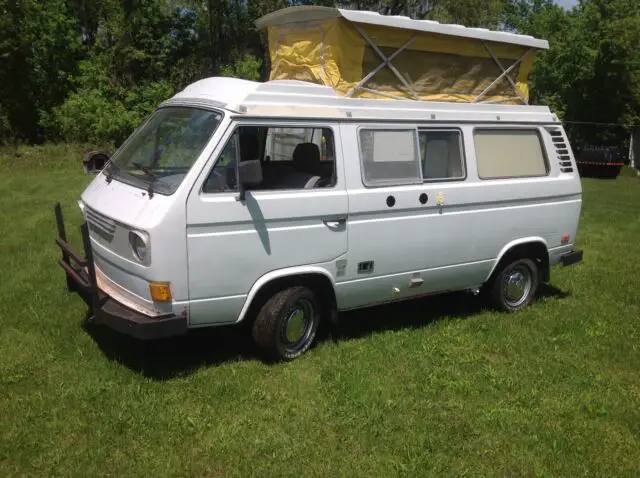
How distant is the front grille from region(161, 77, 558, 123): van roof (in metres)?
1.20

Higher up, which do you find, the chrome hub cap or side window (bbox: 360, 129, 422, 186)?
side window (bbox: 360, 129, 422, 186)

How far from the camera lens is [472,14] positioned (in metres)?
27.5

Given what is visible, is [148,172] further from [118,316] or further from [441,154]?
[441,154]

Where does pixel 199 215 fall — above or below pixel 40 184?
above

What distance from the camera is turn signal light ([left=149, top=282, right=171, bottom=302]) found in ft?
14.5

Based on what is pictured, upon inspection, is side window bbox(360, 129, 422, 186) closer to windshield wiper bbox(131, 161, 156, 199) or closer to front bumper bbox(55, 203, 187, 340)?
windshield wiper bbox(131, 161, 156, 199)

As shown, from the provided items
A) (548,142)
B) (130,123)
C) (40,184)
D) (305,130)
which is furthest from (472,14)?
(305,130)

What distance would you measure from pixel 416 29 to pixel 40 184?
10509mm

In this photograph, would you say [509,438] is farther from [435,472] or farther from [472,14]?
[472,14]

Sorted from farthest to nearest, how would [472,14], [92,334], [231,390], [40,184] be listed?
1. [472,14]
2. [40,184]
3. [92,334]
4. [231,390]

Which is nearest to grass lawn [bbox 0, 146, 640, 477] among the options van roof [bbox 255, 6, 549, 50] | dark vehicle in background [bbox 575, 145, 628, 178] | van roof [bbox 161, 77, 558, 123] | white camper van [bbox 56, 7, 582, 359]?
white camper van [bbox 56, 7, 582, 359]

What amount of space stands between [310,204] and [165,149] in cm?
131

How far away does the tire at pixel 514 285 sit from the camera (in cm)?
660

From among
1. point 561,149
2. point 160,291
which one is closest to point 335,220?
point 160,291
